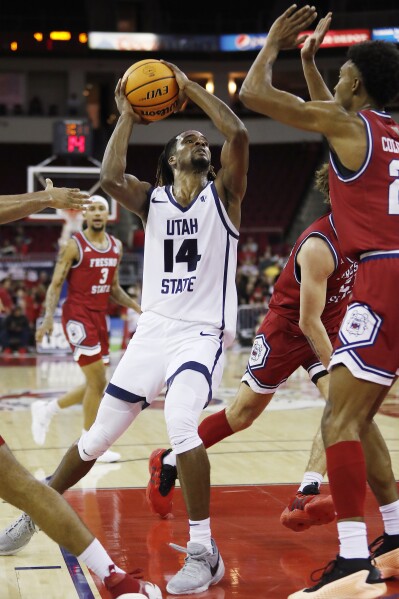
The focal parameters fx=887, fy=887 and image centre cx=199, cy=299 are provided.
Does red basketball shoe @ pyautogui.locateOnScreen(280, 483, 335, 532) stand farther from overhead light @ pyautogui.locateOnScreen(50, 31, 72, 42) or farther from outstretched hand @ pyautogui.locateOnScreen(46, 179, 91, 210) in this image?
overhead light @ pyautogui.locateOnScreen(50, 31, 72, 42)

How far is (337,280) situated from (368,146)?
5.73ft

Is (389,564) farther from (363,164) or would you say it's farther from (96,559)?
(363,164)

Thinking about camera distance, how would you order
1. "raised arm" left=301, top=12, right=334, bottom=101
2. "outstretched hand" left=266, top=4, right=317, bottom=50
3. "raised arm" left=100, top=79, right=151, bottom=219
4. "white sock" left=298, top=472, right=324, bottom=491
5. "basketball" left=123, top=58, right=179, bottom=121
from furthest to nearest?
"white sock" left=298, top=472, right=324, bottom=491 < "basketball" left=123, top=58, right=179, bottom=121 < "raised arm" left=100, top=79, right=151, bottom=219 < "raised arm" left=301, top=12, right=334, bottom=101 < "outstretched hand" left=266, top=4, right=317, bottom=50

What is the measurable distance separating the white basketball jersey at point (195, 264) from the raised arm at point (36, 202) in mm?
729

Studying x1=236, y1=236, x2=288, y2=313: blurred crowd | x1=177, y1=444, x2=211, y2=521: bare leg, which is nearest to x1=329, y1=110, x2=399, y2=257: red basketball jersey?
x1=177, y1=444, x2=211, y2=521: bare leg

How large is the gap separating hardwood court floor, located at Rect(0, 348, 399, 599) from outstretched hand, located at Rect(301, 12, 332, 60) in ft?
8.70

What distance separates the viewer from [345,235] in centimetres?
401

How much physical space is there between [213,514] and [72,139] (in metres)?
16.9

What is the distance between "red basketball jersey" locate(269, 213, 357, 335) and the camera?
5395 mm

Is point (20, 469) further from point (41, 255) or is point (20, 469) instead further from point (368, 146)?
point (41, 255)

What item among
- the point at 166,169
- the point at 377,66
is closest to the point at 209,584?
the point at 166,169

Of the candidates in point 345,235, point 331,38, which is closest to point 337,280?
point 345,235

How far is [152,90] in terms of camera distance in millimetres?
5043

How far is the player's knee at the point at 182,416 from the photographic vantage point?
173 inches
